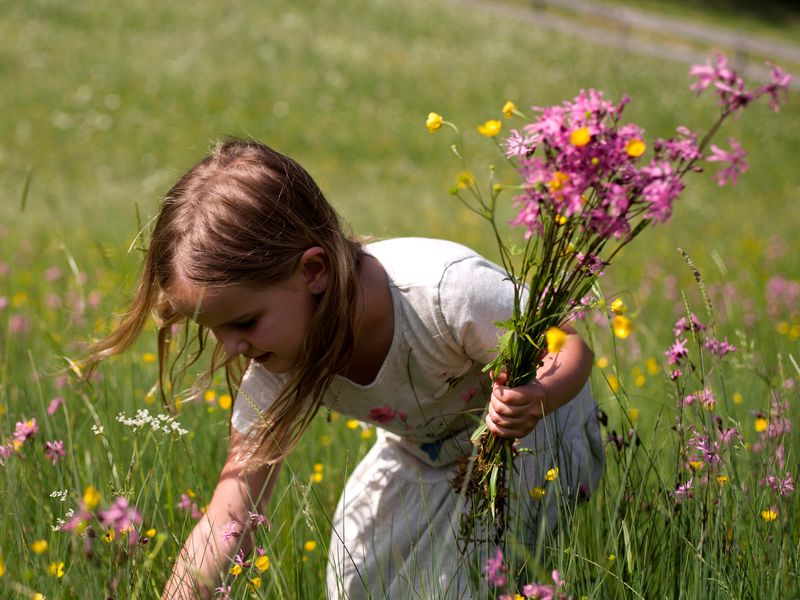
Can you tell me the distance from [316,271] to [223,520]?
0.62m

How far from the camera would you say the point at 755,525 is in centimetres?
172

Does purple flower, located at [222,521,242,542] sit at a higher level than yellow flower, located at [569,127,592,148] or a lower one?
lower

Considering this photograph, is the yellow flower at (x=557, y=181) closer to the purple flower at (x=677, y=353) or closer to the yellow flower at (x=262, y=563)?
the purple flower at (x=677, y=353)

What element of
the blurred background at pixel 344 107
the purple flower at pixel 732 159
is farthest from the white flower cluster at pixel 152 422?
the blurred background at pixel 344 107

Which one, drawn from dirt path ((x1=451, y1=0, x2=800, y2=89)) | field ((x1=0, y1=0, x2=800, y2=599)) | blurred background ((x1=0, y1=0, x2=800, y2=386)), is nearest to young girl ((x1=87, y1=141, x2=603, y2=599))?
field ((x1=0, y1=0, x2=800, y2=599))

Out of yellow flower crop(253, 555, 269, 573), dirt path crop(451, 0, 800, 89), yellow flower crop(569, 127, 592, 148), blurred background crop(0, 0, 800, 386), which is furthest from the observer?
dirt path crop(451, 0, 800, 89)

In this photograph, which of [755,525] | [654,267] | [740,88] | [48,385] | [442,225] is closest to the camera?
[740,88]

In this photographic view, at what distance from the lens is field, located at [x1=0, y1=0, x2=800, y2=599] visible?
6.00 feet

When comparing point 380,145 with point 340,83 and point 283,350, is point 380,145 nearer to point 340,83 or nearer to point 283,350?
point 340,83

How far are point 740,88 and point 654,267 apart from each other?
5159 millimetres

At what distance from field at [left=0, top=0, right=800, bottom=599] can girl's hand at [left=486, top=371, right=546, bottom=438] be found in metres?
0.16

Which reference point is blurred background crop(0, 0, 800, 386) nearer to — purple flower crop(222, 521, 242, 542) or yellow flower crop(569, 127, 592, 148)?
purple flower crop(222, 521, 242, 542)

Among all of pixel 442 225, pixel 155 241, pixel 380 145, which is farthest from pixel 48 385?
pixel 380 145

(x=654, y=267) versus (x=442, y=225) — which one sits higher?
(x=654, y=267)
